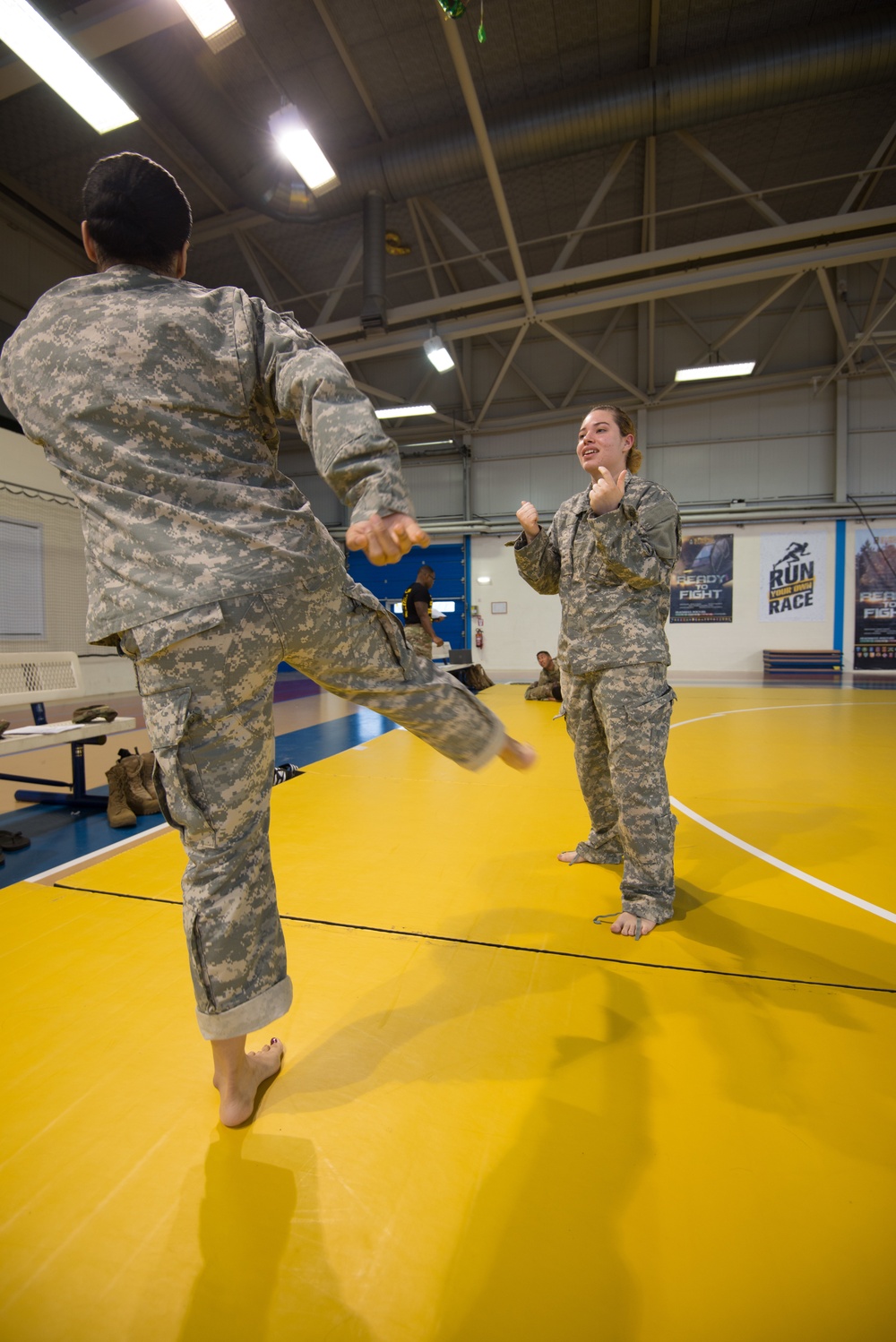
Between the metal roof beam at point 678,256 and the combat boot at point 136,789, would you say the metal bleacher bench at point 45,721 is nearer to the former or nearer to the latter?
the combat boot at point 136,789

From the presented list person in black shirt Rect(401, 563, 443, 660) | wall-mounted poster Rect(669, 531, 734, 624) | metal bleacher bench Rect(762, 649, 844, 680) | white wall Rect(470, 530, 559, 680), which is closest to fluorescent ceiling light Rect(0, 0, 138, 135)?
person in black shirt Rect(401, 563, 443, 660)

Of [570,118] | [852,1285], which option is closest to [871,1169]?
[852,1285]

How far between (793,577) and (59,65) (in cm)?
1271

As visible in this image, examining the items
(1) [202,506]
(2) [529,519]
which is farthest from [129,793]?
(1) [202,506]

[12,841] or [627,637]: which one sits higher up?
[627,637]

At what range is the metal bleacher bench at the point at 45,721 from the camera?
3.08 m

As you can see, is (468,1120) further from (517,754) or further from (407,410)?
(407,410)

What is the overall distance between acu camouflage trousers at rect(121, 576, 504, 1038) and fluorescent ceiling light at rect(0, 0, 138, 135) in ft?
20.2

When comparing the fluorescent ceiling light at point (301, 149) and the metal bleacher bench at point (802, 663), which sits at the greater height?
the fluorescent ceiling light at point (301, 149)

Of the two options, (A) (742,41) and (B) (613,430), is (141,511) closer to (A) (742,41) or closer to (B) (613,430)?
(B) (613,430)

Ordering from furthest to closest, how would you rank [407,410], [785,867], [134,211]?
[407,410] < [785,867] < [134,211]

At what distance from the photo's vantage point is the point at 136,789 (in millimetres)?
3094

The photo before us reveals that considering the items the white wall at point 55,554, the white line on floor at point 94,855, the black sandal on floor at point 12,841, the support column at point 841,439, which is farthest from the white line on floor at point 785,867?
the support column at point 841,439

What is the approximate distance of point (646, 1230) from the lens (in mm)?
900
